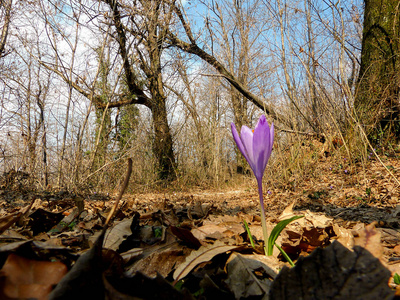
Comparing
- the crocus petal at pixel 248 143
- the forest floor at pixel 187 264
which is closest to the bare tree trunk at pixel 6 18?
the forest floor at pixel 187 264

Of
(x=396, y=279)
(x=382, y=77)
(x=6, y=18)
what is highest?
(x=6, y=18)

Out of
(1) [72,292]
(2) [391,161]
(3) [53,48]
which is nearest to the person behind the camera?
(1) [72,292]

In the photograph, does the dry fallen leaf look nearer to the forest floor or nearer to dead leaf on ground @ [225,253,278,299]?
the forest floor

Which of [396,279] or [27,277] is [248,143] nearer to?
[396,279]

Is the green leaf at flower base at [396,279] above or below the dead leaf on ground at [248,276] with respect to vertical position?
below

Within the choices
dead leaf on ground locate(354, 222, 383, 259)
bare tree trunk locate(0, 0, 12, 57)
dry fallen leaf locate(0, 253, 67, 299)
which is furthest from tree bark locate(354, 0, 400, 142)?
bare tree trunk locate(0, 0, 12, 57)

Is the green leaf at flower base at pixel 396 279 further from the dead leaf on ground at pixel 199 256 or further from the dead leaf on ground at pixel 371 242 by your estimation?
the dead leaf on ground at pixel 199 256

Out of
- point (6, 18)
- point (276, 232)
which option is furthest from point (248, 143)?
point (6, 18)

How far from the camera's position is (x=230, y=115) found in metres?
16.8

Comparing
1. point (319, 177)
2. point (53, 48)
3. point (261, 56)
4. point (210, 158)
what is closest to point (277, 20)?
point (319, 177)

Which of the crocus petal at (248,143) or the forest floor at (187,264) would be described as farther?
the crocus petal at (248,143)

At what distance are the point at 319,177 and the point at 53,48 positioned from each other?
6.24 m

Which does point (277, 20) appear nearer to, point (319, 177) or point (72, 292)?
point (319, 177)

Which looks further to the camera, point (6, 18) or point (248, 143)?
point (6, 18)
